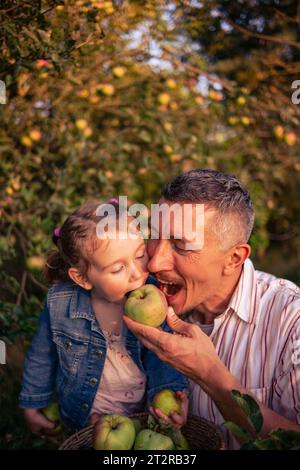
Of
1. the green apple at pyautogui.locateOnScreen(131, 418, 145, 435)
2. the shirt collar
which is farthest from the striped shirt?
the green apple at pyautogui.locateOnScreen(131, 418, 145, 435)

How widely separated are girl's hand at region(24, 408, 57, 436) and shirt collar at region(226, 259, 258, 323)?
899mm

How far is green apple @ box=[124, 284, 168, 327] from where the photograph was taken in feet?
5.93

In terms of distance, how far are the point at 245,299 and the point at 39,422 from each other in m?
1.00

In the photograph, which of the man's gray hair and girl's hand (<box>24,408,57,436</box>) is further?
girl's hand (<box>24,408,57,436</box>)

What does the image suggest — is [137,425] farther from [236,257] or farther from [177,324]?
[236,257]

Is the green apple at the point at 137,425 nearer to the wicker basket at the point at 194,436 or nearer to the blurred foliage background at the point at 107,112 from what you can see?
the wicker basket at the point at 194,436

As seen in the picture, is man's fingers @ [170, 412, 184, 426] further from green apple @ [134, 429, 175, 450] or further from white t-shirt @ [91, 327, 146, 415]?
white t-shirt @ [91, 327, 146, 415]

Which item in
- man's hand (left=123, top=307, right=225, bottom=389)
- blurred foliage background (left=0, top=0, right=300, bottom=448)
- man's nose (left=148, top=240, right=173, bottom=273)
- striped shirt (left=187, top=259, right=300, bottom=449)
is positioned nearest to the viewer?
man's hand (left=123, top=307, right=225, bottom=389)

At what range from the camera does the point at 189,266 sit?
6.33 ft

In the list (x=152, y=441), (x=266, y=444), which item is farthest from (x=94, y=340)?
(x=266, y=444)

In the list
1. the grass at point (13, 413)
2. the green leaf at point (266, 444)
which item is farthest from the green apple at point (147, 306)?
the grass at point (13, 413)

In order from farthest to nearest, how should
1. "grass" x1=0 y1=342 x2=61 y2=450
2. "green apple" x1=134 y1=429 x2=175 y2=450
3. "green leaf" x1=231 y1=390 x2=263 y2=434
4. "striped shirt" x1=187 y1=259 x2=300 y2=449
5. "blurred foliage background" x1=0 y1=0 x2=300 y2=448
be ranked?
"grass" x1=0 y1=342 x2=61 y2=450
"blurred foliage background" x1=0 y1=0 x2=300 y2=448
"striped shirt" x1=187 y1=259 x2=300 y2=449
"green apple" x1=134 y1=429 x2=175 y2=450
"green leaf" x1=231 y1=390 x2=263 y2=434

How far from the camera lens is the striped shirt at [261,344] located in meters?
1.79

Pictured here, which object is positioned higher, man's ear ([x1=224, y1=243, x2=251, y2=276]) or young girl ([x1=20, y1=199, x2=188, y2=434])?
man's ear ([x1=224, y1=243, x2=251, y2=276])
